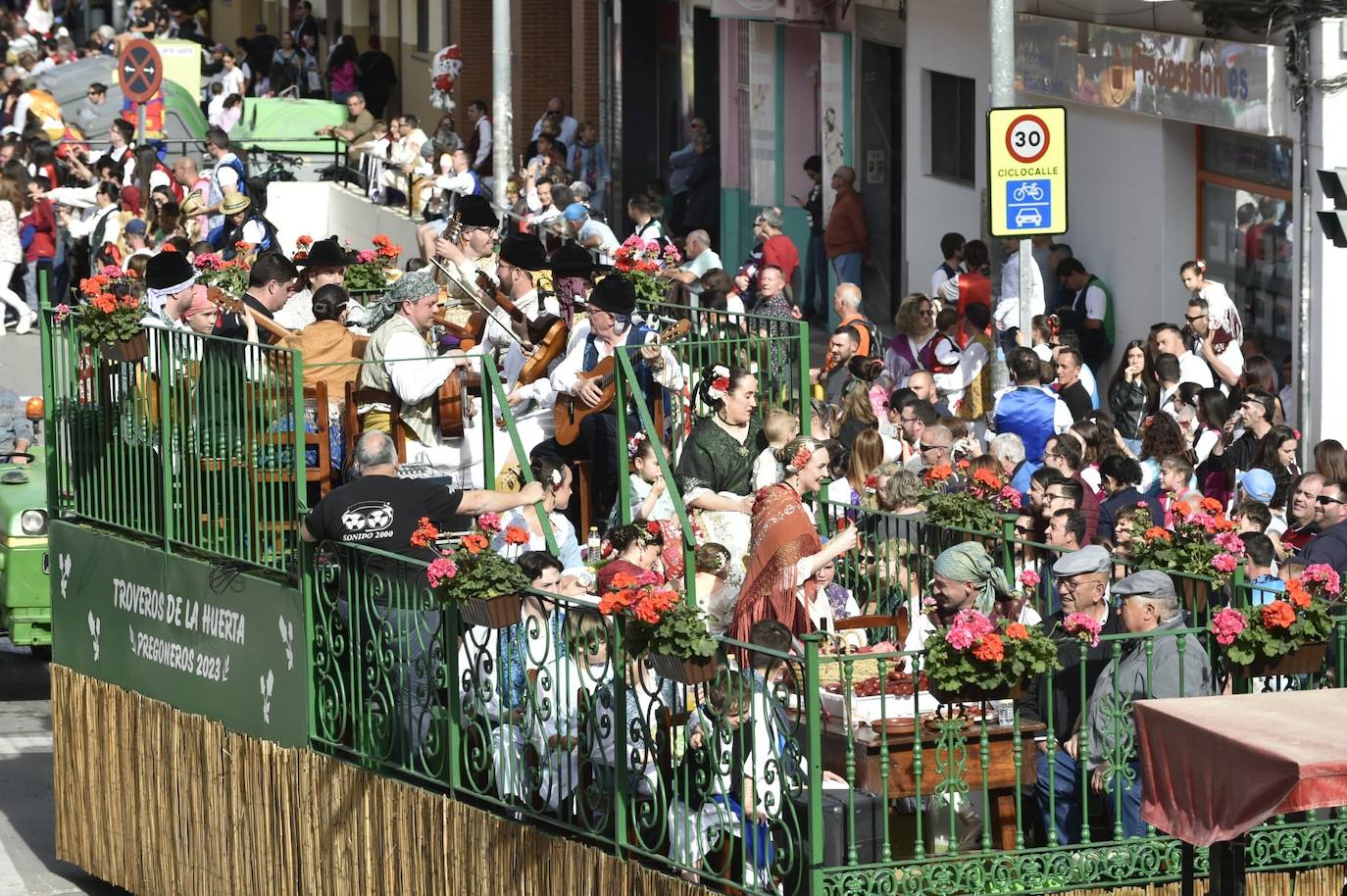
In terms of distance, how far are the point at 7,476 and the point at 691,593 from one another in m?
6.98

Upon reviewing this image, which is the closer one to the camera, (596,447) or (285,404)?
(285,404)

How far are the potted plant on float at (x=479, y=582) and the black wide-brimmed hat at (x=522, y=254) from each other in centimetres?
341

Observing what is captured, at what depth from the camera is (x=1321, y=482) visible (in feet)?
38.0

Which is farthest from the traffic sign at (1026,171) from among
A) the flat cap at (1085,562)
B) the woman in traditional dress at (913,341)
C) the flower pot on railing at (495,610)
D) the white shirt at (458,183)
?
the white shirt at (458,183)

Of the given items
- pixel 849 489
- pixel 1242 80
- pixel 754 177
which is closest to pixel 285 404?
pixel 849 489

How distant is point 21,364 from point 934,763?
18.3m

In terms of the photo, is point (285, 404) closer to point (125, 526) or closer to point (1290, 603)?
point (125, 526)

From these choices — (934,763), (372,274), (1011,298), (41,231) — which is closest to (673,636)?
(934,763)

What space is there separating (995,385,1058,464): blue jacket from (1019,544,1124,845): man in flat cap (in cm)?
441

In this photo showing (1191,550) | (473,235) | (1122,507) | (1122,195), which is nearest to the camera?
(1191,550)

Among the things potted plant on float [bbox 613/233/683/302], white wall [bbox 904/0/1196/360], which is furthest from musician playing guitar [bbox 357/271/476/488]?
white wall [bbox 904/0/1196/360]

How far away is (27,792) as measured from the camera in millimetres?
14578

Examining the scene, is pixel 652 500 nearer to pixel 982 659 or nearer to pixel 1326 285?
pixel 982 659

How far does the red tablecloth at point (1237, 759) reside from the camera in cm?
657
